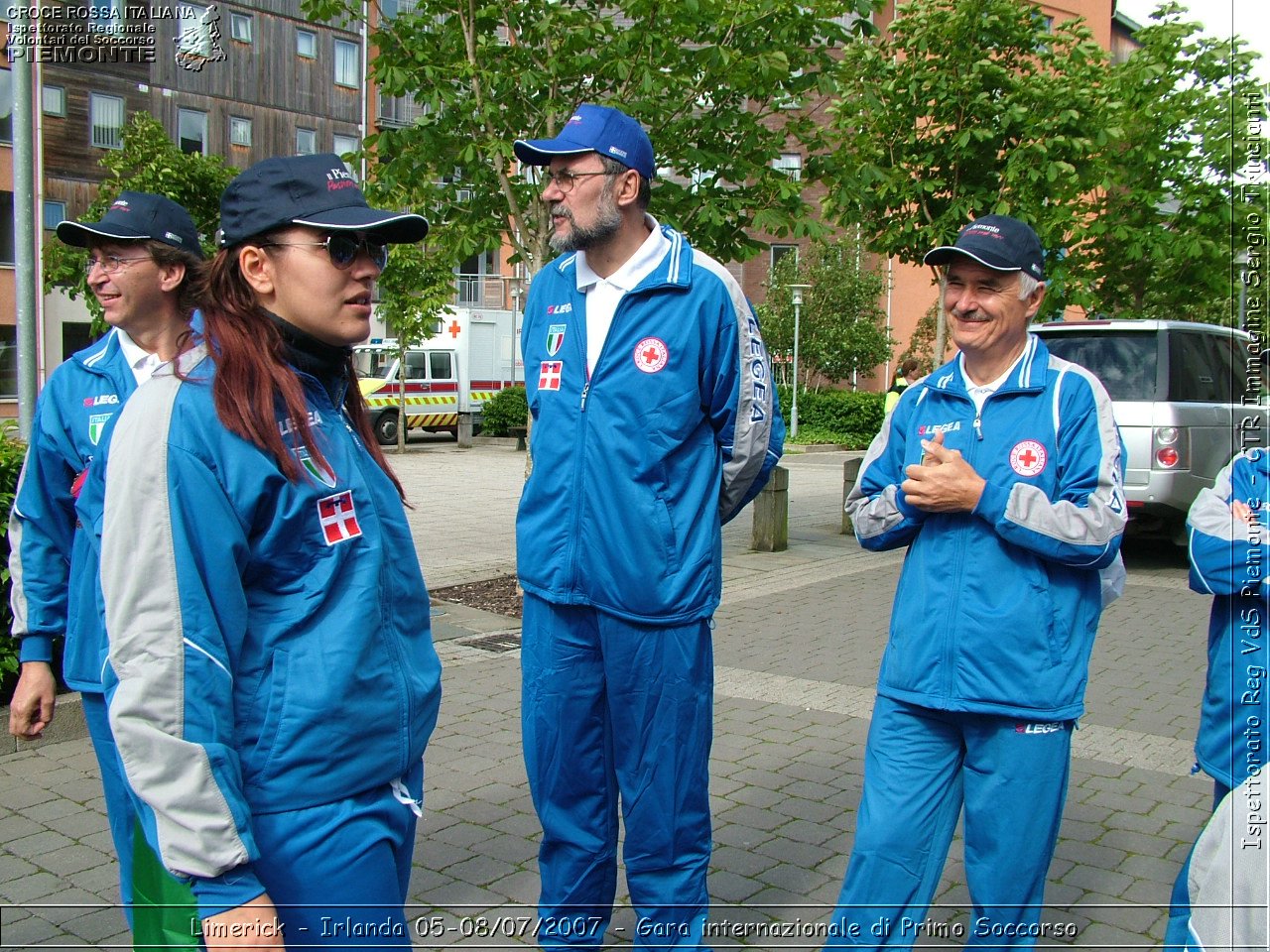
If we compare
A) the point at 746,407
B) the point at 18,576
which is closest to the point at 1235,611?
the point at 746,407

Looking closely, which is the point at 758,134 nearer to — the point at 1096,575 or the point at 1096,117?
the point at 1096,117

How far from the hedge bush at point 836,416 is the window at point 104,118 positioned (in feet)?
68.3

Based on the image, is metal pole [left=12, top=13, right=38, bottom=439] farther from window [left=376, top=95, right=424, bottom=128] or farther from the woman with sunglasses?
window [left=376, top=95, right=424, bottom=128]

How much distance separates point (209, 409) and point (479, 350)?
3088 centimetres

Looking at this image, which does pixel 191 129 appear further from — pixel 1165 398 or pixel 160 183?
pixel 1165 398

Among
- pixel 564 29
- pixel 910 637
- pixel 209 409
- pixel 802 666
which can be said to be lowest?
pixel 802 666

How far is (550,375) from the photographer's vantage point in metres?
3.32

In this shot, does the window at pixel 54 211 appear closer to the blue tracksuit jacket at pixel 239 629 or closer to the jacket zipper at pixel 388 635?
the jacket zipper at pixel 388 635

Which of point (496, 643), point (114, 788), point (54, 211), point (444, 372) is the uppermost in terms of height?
point (54, 211)

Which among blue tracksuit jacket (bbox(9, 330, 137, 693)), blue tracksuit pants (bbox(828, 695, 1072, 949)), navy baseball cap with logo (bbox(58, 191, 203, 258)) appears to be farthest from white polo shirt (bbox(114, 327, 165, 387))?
blue tracksuit pants (bbox(828, 695, 1072, 949))

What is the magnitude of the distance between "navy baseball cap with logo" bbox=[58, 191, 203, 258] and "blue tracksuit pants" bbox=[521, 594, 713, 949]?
150 centimetres

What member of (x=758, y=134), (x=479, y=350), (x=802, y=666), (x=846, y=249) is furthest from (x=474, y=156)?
(x=846, y=249)

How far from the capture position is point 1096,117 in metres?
11.6

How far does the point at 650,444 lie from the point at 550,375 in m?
0.41
